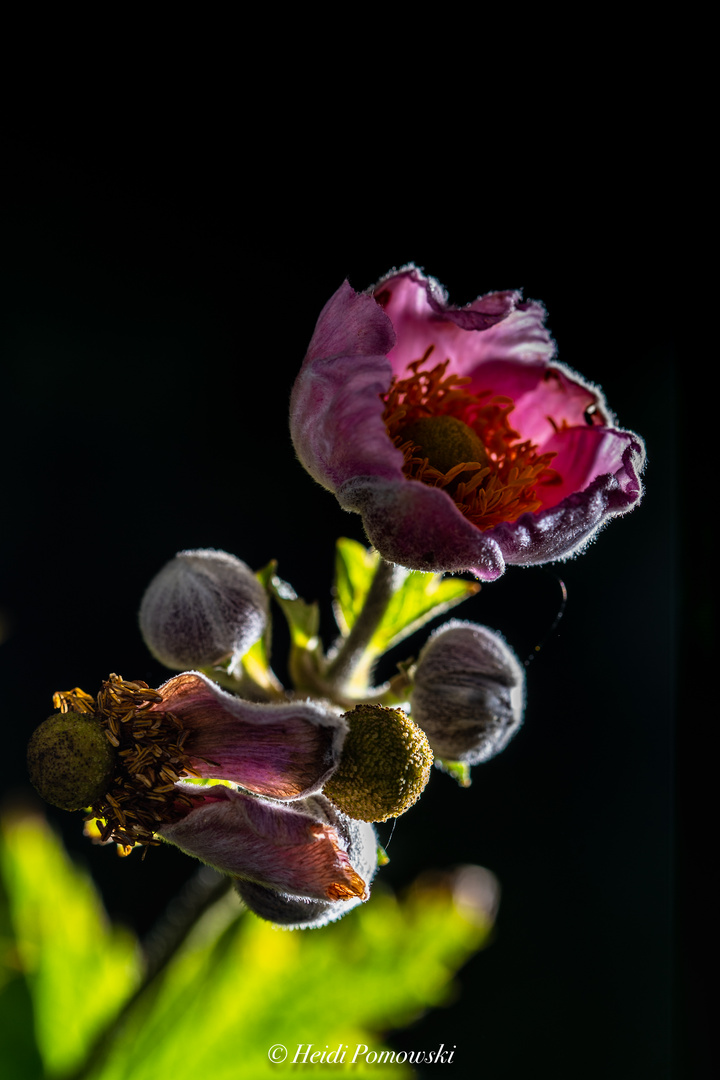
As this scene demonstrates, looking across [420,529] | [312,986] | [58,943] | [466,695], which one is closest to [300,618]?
[466,695]

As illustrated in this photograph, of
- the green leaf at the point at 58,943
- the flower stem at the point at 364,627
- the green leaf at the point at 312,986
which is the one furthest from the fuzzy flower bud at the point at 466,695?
the green leaf at the point at 58,943

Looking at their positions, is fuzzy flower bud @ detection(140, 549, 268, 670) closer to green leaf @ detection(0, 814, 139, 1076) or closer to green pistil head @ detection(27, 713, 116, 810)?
green pistil head @ detection(27, 713, 116, 810)

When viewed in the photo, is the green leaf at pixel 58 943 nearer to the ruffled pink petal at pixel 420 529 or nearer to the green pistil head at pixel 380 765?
the green pistil head at pixel 380 765

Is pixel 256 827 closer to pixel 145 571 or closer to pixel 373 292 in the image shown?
pixel 373 292

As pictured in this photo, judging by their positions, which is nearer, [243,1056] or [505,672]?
[505,672]

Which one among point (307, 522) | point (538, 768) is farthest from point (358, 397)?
point (538, 768)

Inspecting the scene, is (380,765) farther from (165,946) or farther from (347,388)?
(165,946)
